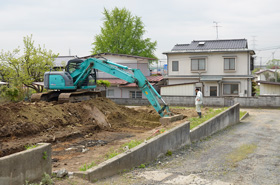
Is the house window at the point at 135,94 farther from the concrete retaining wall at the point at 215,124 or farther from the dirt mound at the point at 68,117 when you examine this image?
the concrete retaining wall at the point at 215,124

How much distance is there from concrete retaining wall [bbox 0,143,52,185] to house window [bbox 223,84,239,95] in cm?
2784

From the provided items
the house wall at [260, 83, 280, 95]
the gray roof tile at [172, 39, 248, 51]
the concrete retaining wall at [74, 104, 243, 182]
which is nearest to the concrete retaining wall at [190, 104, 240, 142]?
the concrete retaining wall at [74, 104, 243, 182]

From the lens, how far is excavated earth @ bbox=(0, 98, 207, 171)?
32.9 ft

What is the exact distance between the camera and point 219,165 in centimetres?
866

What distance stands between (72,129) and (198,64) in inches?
851

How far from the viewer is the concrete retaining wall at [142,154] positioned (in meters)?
6.81

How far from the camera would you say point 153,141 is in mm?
9086

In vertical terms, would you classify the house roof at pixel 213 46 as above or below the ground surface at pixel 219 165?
above

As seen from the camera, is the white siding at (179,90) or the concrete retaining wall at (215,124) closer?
the concrete retaining wall at (215,124)

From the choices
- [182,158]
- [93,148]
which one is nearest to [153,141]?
[182,158]

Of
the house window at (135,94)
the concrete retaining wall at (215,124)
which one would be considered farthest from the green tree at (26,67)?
the concrete retaining wall at (215,124)

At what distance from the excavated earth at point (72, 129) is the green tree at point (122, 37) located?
1181 inches

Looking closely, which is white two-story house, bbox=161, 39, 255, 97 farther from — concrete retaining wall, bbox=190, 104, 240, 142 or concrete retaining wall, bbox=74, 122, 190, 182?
concrete retaining wall, bbox=74, 122, 190, 182

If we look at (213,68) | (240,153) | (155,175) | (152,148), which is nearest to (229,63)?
(213,68)
